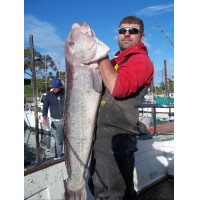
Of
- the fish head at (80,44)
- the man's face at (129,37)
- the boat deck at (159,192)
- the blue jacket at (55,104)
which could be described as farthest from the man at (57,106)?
the fish head at (80,44)

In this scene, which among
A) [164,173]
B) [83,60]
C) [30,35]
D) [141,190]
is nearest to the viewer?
[83,60]

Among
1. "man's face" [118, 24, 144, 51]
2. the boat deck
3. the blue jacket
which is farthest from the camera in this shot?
the blue jacket

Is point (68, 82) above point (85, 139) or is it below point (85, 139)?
above

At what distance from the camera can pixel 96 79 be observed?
2.41 metres

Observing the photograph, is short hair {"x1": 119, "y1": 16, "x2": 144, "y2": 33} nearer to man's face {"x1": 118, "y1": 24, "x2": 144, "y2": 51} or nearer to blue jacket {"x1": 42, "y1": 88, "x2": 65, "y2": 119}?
man's face {"x1": 118, "y1": 24, "x2": 144, "y2": 51}

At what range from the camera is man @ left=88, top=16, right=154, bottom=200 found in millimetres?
2559

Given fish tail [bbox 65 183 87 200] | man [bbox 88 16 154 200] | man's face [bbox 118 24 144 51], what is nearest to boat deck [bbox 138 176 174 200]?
man [bbox 88 16 154 200]

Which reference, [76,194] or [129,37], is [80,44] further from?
[76,194]

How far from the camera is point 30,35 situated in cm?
1494
